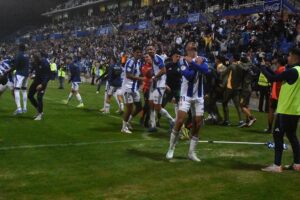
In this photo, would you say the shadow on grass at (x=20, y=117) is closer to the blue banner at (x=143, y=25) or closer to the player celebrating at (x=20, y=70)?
the player celebrating at (x=20, y=70)

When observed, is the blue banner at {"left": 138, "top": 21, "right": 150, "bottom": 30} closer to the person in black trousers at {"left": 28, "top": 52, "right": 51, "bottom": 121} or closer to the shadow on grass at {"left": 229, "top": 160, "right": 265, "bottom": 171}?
the person in black trousers at {"left": 28, "top": 52, "right": 51, "bottom": 121}

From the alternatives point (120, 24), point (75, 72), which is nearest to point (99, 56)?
point (120, 24)

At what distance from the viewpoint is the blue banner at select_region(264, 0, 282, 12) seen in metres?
28.5

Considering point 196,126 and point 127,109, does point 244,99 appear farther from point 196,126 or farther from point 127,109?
point 196,126

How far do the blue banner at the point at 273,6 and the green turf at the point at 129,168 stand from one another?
60.4 feet

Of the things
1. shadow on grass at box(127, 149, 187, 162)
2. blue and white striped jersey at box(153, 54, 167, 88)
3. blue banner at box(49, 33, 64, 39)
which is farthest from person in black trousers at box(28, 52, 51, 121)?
blue banner at box(49, 33, 64, 39)

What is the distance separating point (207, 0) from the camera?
3828 centimetres

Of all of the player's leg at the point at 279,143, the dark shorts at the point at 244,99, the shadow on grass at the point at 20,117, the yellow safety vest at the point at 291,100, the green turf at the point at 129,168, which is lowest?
the green turf at the point at 129,168

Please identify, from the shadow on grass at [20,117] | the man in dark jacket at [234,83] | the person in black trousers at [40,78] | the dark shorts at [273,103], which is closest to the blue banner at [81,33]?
the shadow on grass at [20,117]

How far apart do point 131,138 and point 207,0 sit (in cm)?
2944

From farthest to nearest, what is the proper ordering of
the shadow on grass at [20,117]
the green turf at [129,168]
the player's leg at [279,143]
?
1. the shadow on grass at [20,117]
2. the player's leg at [279,143]
3. the green turf at [129,168]

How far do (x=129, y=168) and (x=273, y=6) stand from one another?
23.7 meters

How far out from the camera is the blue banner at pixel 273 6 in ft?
93.5

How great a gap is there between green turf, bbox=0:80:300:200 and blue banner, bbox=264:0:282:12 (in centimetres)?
1842
